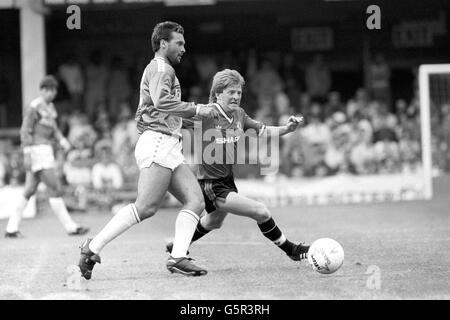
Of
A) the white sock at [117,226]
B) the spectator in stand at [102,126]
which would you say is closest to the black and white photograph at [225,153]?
the white sock at [117,226]

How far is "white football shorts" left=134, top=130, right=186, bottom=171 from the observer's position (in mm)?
7914

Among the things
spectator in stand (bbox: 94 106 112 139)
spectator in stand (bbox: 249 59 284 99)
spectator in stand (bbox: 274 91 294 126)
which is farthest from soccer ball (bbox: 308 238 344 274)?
spectator in stand (bbox: 249 59 284 99)

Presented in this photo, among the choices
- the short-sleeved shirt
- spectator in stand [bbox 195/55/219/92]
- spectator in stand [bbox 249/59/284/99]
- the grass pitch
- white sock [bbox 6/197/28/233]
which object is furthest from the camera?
spectator in stand [bbox 195/55/219/92]

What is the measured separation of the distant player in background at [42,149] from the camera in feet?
40.4

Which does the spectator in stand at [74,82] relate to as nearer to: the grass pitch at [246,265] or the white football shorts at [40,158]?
the grass pitch at [246,265]

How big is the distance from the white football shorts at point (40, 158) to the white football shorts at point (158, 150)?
4.64 m

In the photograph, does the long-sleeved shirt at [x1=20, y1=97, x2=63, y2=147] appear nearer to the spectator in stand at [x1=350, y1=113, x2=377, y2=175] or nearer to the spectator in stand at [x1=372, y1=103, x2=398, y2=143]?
the spectator in stand at [x1=350, y1=113, x2=377, y2=175]

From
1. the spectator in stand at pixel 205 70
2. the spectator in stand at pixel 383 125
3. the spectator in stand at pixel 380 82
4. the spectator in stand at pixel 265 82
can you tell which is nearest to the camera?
the spectator in stand at pixel 383 125

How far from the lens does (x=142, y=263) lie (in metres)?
9.19

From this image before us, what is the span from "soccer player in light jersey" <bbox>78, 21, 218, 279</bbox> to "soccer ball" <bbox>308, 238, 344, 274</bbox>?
100 cm

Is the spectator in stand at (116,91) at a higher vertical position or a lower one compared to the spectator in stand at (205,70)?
lower

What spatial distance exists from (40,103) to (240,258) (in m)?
4.36
